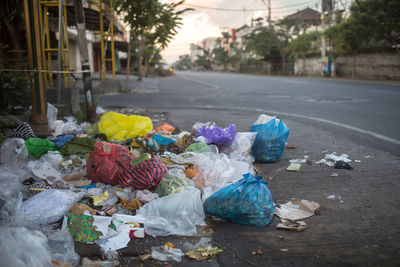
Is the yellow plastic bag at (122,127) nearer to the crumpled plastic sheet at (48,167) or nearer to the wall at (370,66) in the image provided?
the crumpled plastic sheet at (48,167)

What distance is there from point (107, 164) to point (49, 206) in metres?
0.79

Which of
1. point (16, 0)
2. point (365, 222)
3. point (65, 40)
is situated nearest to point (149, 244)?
point (365, 222)

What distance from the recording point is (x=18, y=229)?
72.8 inches

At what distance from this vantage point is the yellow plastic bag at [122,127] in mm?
4734

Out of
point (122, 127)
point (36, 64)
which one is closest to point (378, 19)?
point (122, 127)

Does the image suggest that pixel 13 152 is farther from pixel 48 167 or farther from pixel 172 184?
pixel 172 184

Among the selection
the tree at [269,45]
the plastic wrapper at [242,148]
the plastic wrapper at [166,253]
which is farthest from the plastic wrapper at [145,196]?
the tree at [269,45]

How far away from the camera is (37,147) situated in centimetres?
396

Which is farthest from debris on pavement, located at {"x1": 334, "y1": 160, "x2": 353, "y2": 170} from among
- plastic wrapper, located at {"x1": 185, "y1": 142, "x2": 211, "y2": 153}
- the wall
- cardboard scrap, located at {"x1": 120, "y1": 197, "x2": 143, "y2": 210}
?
the wall

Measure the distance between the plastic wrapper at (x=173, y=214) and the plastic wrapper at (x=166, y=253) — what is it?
209 mm

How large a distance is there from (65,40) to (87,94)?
275 centimetres

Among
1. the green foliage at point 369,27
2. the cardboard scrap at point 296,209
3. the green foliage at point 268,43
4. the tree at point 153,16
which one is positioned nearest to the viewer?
the cardboard scrap at point 296,209

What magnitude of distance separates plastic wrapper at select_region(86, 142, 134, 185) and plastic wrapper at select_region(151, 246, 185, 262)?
118 centimetres

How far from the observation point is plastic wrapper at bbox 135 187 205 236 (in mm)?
2537
